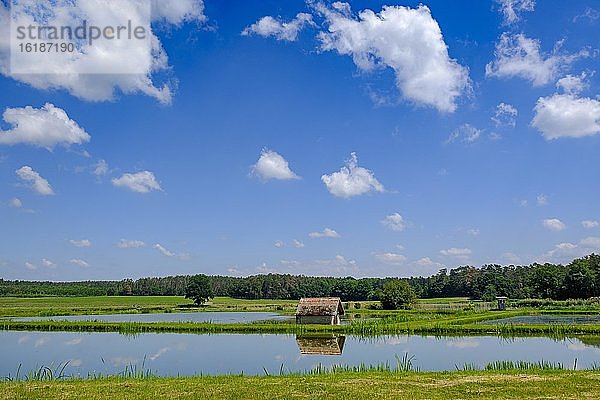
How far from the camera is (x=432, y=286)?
140 meters

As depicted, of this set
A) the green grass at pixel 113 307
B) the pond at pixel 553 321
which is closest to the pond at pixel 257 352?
the pond at pixel 553 321

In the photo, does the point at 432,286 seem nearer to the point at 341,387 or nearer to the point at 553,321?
the point at 553,321

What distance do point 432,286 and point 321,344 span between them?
4276 inches

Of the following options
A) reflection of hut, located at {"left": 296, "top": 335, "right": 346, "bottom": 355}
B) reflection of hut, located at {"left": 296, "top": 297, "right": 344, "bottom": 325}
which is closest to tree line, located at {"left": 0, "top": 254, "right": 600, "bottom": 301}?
reflection of hut, located at {"left": 296, "top": 297, "right": 344, "bottom": 325}

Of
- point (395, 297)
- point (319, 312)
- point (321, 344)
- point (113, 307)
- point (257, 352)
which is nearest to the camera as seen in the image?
point (257, 352)

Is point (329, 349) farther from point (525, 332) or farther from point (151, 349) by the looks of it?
point (525, 332)

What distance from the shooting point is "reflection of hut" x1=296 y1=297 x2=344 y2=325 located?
54.0 metres

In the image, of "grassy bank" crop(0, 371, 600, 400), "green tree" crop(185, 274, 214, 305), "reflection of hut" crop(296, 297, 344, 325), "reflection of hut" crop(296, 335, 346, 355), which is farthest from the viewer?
"green tree" crop(185, 274, 214, 305)

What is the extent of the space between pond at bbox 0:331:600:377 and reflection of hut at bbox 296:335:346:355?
0.20 feet

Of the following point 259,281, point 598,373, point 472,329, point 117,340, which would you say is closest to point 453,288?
point 259,281

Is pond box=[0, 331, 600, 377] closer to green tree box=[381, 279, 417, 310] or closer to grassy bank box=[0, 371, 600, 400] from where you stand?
grassy bank box=[0, 371, 600, 400]

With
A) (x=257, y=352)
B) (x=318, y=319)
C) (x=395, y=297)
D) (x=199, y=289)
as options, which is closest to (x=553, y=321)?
(x=318, y=319)

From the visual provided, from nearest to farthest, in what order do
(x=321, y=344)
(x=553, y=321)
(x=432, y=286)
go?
(x=321, y=344)
(x=553, y=321)
(x=432, y=286)

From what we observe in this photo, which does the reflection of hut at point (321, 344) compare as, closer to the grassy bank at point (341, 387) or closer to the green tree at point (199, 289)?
the grassy bank at point (341, 387)
